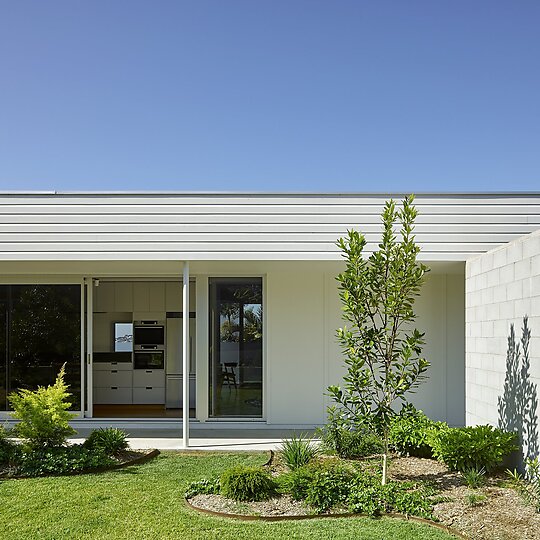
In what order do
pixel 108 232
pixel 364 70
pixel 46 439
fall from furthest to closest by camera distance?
pixel 364 70 → pixel 108 232 → pixel 46 439

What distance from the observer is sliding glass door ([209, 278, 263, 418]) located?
1106cm

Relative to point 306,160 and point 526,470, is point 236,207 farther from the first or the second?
point 306,160

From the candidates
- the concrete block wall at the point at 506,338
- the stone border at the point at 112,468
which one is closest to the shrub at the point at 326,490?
the concrete block wall at the point at 506,338

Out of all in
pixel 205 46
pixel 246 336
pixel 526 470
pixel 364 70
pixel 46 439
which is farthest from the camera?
pixel 364 70

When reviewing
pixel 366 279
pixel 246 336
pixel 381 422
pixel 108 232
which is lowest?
pixel 381 422

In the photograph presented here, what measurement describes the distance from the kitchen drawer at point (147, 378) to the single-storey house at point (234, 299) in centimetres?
2

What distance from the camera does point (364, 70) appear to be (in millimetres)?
13562

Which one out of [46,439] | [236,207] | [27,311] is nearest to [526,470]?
[236,207]

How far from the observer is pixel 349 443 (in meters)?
8.20

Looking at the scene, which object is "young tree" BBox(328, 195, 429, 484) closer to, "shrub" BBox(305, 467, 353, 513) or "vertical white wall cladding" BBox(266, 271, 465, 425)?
"shrub" BBox(305, 467, 353, 513)

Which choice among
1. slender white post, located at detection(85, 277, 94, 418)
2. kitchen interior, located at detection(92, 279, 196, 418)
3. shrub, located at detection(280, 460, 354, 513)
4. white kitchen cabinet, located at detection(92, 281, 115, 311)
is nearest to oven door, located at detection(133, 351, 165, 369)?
kitchen interior, located at detection(92, 279, 196, 418)

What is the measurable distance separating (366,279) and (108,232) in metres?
4.05

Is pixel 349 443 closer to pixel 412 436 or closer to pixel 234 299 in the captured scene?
pixel 412 436

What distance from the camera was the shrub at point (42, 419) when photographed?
7.82m
